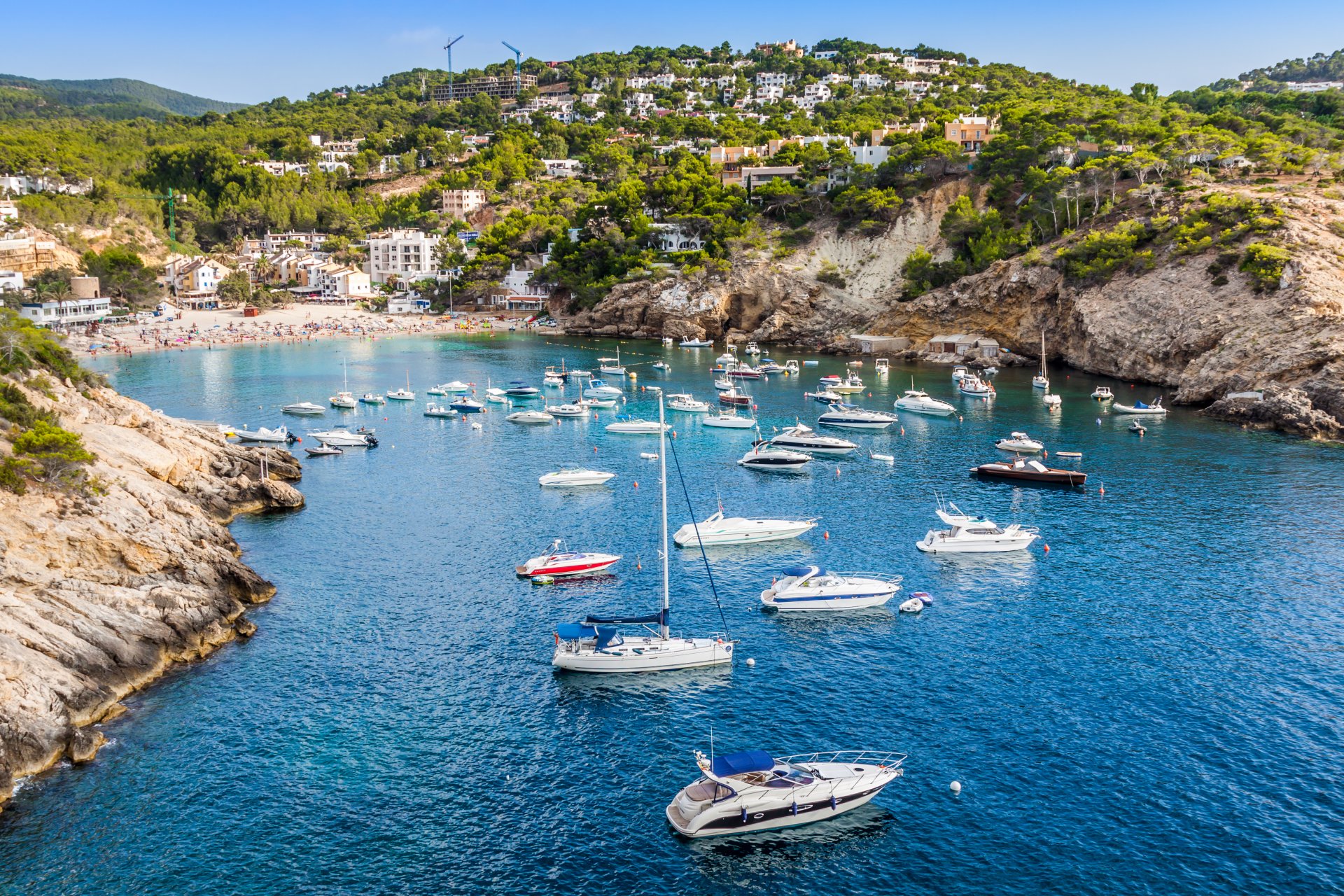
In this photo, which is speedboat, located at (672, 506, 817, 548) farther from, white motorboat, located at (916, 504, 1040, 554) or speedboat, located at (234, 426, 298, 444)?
speedboat, located at (234, 426, 298, 444)

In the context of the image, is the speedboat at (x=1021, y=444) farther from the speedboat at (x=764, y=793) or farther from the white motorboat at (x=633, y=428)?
the speedboat at (x=764, y=793)

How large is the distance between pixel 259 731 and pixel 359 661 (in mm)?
5296

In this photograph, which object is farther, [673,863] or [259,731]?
[259,731]

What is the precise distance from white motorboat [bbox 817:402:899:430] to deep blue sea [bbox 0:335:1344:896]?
17415 mm

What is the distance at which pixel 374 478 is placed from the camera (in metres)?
62.8

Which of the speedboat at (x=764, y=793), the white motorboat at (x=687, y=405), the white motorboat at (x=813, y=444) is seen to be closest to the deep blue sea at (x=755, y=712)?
the speedboat at (x=764, y=793)

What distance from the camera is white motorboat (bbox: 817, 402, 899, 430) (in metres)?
76.2

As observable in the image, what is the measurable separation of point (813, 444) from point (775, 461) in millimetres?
6101

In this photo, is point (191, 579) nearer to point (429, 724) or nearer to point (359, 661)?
point (359, 661)

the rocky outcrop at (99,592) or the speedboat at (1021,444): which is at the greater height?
the speedboat at (1021,444)

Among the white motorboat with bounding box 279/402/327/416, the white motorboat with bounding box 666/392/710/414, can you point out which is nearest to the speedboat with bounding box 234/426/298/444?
the white motorboat with bounding box 279/402/327/416

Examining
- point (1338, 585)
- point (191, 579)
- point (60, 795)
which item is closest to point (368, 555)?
point (191, 579)

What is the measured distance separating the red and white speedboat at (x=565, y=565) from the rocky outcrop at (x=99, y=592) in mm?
11049

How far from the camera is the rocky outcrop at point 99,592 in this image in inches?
1158
